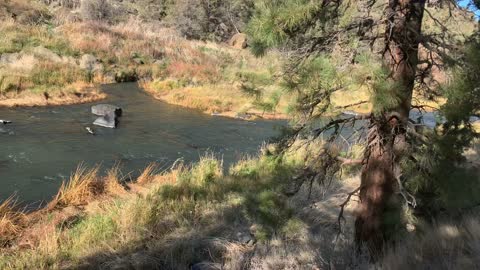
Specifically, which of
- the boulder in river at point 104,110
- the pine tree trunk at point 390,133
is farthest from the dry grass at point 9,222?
the boulder in river at point 104,110

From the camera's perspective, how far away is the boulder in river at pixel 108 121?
1375cm

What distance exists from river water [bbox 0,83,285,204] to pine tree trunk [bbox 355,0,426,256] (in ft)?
19.5

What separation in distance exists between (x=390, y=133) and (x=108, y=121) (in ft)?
37.0

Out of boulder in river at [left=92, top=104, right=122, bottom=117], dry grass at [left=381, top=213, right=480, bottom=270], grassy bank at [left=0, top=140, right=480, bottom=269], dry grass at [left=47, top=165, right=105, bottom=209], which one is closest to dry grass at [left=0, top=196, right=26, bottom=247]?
grassy bank at [left=0, top=140, right=480, bottom=269]

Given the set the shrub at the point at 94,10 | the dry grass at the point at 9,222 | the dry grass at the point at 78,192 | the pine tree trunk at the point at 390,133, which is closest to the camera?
the pine tree trunk at the point at 390,133

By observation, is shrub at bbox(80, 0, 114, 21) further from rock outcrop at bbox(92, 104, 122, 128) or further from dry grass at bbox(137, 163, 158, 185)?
dry grass at bbox(137, 163, 158, 185)

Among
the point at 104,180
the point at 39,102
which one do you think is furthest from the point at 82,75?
the point at 104,180

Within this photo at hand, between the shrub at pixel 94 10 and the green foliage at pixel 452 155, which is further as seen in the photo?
the shrub at pixel 94 10

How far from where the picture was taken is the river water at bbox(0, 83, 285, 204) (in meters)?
9.18

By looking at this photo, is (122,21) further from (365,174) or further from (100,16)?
(365,174)

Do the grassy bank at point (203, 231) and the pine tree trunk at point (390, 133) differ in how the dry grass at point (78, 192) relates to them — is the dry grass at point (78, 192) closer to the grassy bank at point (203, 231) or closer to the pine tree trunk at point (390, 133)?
the grassy bank at point (203, 231)

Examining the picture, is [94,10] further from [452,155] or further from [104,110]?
[452,155]

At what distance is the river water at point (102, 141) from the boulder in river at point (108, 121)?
0.82 ft

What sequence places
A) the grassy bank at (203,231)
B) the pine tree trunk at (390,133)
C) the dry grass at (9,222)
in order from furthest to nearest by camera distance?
the dry grass at (9,222) → the grassy bank at (203,231) → the pine tree trunk at (390,133)
